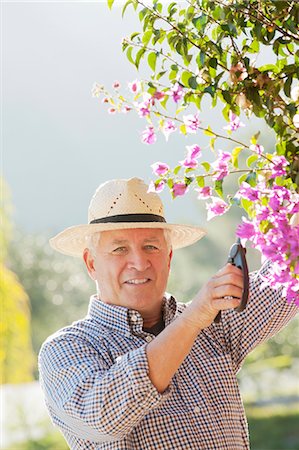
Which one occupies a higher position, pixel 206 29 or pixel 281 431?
pixel 281 431

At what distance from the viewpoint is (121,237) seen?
2.66m

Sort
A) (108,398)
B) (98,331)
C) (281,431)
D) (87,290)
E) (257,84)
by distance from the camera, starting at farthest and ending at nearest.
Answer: (87,290) → (281,431) → (98,331) → (108,398) → (257,84)

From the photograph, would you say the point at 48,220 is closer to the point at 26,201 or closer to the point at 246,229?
the point at 26,201

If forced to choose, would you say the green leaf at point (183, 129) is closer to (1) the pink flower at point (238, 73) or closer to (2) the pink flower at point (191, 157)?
(2) the pink flower at point (191, 157)

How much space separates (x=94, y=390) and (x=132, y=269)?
1.58ft

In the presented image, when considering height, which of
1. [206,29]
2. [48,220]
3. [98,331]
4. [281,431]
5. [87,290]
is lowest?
[98,331]

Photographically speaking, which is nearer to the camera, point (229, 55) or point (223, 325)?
point (229, 55)

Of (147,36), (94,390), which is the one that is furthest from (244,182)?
(94,390)

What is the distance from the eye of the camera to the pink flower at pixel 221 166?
6.20ft

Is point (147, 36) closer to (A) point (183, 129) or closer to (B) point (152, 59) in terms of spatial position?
(B) point (152, 59)

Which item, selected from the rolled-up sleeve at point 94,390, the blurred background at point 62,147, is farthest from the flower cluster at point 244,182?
the blurred background at point 62,147

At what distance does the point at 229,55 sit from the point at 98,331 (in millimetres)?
1004

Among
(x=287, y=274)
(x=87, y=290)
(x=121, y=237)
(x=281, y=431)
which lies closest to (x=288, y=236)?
(x=287, y=274)

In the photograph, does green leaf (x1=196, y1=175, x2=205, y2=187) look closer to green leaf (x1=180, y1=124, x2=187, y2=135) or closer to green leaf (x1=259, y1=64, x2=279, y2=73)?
green leaf (x1=180, y1=124, x2=187, y2=135)
